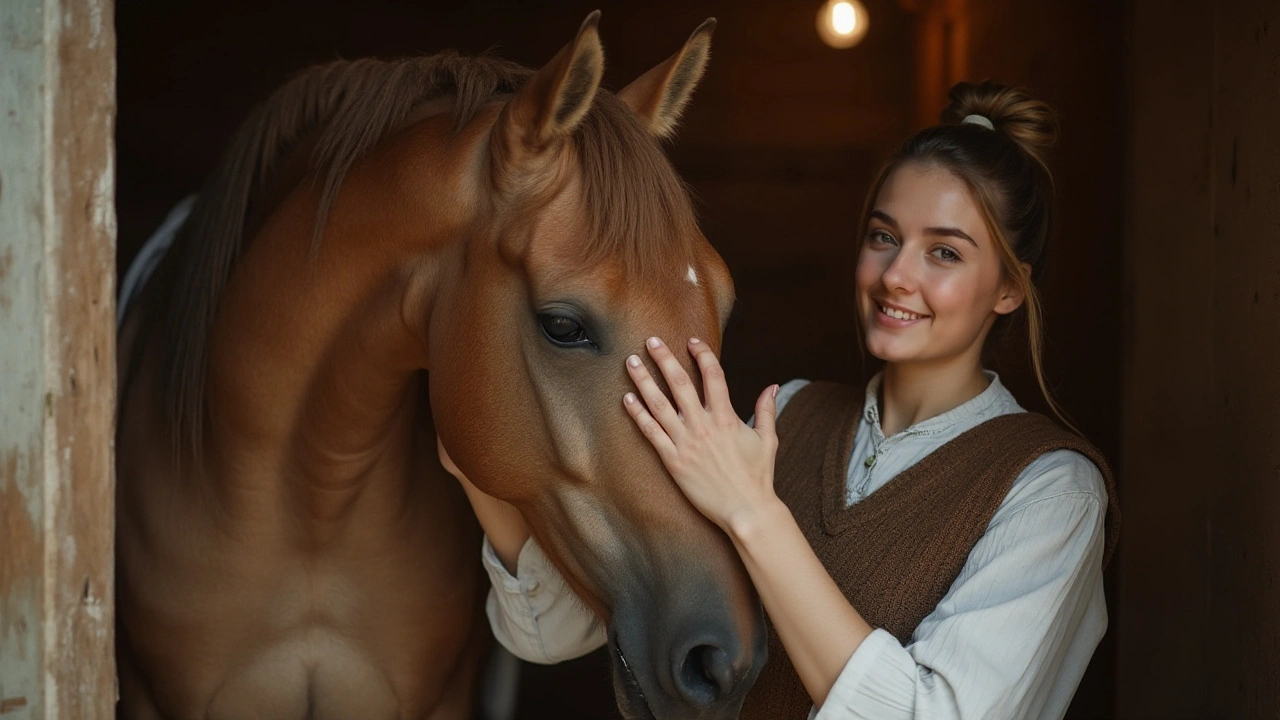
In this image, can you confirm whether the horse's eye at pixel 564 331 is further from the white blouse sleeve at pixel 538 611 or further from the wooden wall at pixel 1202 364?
the wooden wall at pixel 1202 364

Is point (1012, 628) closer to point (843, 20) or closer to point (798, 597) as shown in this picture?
point (798, 597)

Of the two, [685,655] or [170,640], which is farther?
[170,640]

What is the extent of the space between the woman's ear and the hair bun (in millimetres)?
224

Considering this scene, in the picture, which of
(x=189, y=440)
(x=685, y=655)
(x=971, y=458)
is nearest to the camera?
(x=685, y=655)

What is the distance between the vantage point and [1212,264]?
6.72 ft

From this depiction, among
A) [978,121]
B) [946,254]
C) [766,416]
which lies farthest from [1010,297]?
[766,416]

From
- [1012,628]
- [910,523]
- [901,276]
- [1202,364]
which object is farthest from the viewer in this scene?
[1202,364]

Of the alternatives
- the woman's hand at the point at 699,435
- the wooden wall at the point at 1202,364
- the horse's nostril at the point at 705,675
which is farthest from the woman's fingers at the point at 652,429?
the wooden wall at the point at 1202,364

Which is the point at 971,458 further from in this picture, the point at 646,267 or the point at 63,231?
the point at 63,231

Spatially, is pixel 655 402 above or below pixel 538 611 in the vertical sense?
above

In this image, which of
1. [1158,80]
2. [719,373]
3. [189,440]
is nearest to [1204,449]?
[1158,80]

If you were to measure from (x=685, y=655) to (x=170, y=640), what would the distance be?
3.58 ft

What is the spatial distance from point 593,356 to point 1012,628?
660 mm

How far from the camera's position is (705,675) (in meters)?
1.31
